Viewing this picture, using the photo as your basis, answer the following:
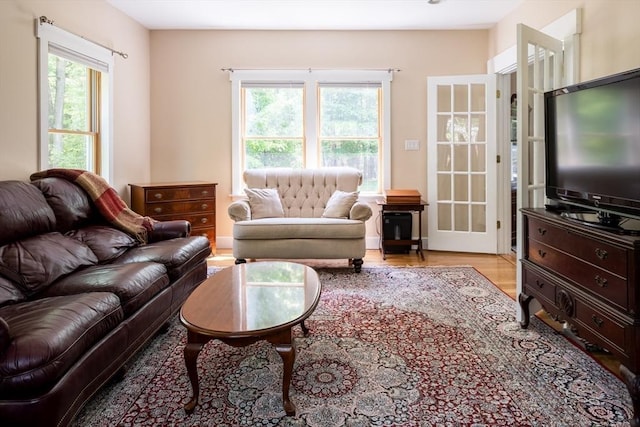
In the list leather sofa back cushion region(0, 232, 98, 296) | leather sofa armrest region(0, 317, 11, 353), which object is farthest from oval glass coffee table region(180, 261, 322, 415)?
leather sofa back cushion region(0, 232, 98, 296)

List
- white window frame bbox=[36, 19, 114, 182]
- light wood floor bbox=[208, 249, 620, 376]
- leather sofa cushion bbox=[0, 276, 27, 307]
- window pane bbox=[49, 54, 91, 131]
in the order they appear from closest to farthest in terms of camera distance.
→ leather sofa cushion bbox=[0, 276, 27, 307] < white window frame bbox=[36, 19, 114, 182] < window pane bbox=[49, 54, 91, 131] < light wood floor bbox=[208, 249, 620, 376]

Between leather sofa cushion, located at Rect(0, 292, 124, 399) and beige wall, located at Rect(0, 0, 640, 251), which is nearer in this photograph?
leather sofa cushion, located at Rect(0, 292, 124, 399)

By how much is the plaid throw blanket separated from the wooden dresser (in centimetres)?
109

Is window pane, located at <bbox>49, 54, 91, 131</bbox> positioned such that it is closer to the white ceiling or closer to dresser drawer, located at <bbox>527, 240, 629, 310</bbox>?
the white ceiling

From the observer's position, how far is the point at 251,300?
6.78 ft

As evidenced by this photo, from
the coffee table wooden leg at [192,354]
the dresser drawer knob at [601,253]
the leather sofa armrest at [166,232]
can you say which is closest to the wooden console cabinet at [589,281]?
the dresser drawer knob at [601,253]

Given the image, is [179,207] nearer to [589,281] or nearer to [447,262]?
[447,262]

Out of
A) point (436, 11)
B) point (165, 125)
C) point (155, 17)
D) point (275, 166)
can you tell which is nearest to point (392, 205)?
point (275, 166)

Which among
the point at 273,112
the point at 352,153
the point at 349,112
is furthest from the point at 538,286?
the point at 273,112

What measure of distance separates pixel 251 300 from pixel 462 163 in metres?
3.63

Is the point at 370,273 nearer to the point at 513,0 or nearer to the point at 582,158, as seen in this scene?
the point at 582,158

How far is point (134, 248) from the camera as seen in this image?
299cm

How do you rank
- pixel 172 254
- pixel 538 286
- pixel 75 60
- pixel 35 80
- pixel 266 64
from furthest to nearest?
pixel 266 64, pixel 75 60, pixel 35 80, pixel 172 254, pixel 538 286

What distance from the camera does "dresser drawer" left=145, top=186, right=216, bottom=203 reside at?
432cm
